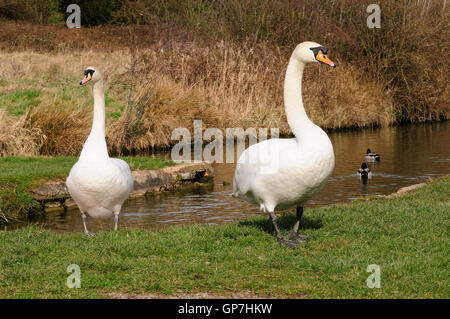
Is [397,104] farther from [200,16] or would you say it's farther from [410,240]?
[410,240]

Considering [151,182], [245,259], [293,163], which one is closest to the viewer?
[245,259]

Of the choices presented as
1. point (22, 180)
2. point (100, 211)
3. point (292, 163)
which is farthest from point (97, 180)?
point (22, 180)

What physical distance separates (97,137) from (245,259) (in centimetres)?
276

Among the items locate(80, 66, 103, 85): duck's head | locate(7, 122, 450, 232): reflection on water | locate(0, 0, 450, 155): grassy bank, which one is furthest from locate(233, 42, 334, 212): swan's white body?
locate(0, 0, 450, 155): grassy bank

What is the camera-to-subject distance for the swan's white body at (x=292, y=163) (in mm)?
6301

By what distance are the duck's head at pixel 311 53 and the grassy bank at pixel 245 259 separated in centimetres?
185

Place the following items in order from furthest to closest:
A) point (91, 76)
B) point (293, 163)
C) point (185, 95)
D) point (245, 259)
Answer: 1. point (185, 95)
2. point (91, 76)
3. point (293, 163)
4. point (245, 259)

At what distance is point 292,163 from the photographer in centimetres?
632

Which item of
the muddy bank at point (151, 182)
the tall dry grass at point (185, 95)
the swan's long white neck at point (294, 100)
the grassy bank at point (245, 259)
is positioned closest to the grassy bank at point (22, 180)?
the muddy bank at point (151, 182)

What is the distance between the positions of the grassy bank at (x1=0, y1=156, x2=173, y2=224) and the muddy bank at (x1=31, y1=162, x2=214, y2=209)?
6.1 inches

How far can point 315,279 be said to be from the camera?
543 centimetres

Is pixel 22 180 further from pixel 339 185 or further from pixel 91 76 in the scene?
pixel 339 185

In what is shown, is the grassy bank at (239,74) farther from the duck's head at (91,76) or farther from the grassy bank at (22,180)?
the duck's head at (91,76)
